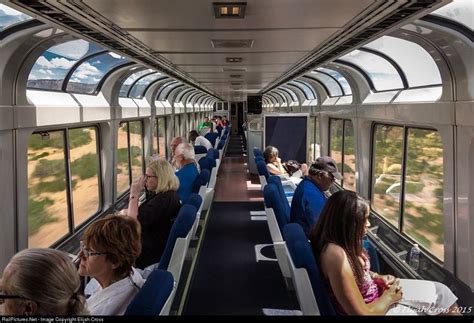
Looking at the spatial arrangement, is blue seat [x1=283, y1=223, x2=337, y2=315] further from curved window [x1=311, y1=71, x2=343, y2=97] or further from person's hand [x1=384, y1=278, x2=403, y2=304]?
curved window [x1=311, y1=71, x2=343, y2=97]

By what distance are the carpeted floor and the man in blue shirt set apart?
0.98 m

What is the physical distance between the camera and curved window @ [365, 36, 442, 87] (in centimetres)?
421

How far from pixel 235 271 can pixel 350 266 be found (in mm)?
2782

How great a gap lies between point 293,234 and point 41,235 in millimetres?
2618

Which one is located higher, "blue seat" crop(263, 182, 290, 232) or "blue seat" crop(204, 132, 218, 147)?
"blue seat" crop(204, 132, 218, 147)

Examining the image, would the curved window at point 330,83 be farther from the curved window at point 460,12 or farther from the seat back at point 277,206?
the curved window at point 460,12

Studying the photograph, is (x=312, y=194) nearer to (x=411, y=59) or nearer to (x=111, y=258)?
(x=111, y=258)

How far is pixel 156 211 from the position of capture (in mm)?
3510

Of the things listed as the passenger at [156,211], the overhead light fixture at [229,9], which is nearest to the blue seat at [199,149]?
the passenger at [156,211]

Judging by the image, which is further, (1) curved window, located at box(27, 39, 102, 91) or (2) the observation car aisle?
(2) the observation car aisle

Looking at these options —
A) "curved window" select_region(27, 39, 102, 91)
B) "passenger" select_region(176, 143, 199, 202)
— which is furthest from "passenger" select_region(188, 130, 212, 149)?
"curved window" select_region(27, 39, 102, 91)

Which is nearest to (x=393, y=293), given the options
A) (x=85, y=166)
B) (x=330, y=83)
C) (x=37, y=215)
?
(x=37, y=215)

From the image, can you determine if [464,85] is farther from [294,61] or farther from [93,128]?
[93,128]

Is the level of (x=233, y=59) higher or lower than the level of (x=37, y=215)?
higher
